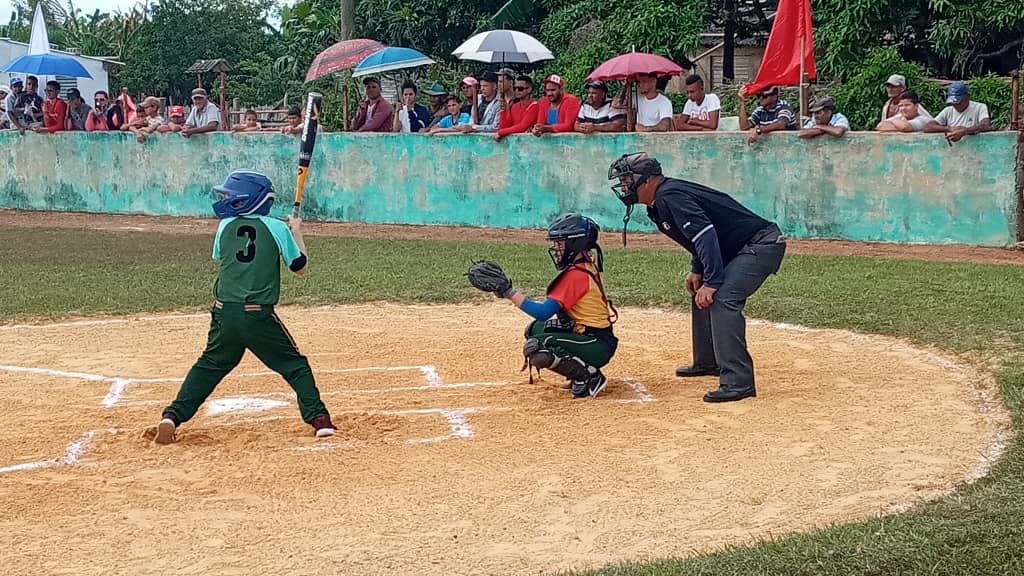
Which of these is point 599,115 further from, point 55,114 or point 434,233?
point 55,114

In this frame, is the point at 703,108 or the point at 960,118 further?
the point at 703,108

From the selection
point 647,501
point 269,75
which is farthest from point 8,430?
point 269,75

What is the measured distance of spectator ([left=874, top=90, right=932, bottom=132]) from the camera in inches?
615

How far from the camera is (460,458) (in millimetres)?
7020

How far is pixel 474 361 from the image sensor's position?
9781 millimetres

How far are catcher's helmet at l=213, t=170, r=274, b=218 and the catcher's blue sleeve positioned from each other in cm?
176

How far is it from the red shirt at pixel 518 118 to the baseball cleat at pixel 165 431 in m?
12.0

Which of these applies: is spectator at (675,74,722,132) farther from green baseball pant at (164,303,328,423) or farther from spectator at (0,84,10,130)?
spectator at (0,84,10,130)

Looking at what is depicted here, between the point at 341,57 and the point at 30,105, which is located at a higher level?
the point at 341,57

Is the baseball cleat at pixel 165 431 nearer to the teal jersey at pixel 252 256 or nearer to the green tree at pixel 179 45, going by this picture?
the teal jersey at pixel 252 256

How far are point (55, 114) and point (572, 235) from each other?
60.7ft

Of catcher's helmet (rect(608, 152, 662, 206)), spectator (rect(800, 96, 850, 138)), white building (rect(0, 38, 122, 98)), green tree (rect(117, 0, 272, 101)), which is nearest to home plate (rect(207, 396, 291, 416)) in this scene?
catcher's helmet (rect(608, 152, 662, 206))

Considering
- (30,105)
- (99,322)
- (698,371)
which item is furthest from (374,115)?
(698,371)

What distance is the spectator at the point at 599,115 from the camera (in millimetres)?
18000
